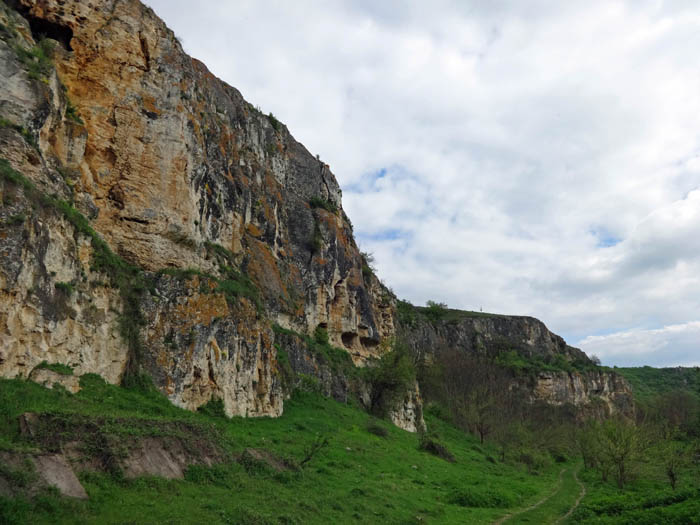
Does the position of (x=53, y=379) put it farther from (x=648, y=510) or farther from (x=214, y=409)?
(x=648, y=510)

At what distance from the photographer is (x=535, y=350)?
371ft

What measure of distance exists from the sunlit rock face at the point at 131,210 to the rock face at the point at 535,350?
58.7m

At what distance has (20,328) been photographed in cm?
1431

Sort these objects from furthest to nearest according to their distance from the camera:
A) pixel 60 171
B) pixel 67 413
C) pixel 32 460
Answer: pixel 60 171 < pixel 67 413 < pixel 32 460

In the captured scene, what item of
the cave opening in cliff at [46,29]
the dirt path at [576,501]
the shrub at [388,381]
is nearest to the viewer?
the dirt path at [576,501]

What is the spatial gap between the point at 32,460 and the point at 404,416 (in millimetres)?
41726

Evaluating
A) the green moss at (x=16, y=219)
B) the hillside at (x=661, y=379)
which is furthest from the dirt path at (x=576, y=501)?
the hillside at (x=661, y=379)

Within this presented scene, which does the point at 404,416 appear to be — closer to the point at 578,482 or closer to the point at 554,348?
the point at 578,482

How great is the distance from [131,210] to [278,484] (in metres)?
16.7

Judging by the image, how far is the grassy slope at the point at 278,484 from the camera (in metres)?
10.3

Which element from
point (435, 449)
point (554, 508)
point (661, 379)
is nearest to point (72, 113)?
point (554, 508)

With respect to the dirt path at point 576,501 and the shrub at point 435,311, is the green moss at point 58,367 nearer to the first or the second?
the dirt path at point 576,501

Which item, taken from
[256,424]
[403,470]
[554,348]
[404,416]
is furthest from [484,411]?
[554,348]

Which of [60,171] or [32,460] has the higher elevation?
[60,171]
